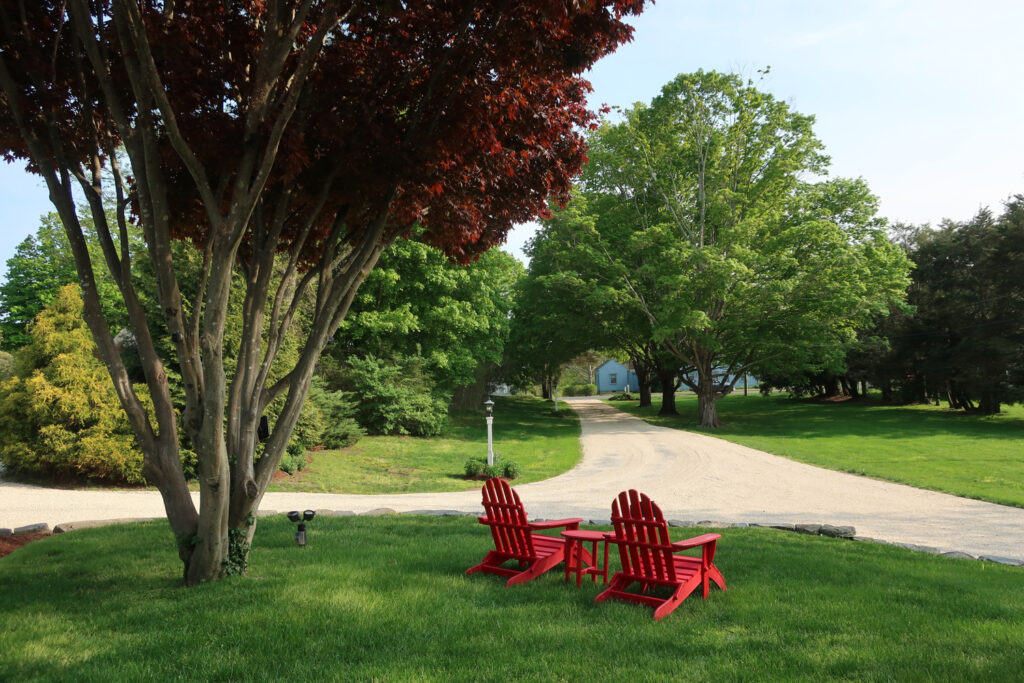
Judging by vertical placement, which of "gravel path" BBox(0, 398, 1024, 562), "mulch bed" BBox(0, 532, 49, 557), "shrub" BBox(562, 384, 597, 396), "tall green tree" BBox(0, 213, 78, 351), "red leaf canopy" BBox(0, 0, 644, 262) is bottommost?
"gravel path" BBox(0, 398, 1024, 562)

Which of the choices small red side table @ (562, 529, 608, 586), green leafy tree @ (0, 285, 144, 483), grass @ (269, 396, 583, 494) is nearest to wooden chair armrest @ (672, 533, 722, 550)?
small red side table @ (562, 529, 608, 586)

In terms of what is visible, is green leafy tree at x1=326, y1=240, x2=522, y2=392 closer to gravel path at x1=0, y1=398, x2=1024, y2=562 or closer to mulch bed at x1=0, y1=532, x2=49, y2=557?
gravel path at x1=0, y1=398, x2=1024, y2=562

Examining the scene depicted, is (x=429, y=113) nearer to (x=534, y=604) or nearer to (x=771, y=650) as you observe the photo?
(x=534, y=604)

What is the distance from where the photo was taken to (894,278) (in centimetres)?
2517

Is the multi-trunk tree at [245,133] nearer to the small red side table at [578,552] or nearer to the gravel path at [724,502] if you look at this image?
the small red side table at [578,552]

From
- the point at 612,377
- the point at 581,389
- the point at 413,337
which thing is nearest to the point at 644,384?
the point at 413,337

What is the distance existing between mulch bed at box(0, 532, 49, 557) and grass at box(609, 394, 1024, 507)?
47.0ft

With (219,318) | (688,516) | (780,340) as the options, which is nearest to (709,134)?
(780,340)

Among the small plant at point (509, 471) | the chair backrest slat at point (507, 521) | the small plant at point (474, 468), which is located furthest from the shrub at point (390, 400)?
the chair backrest slat at point (507, 521)

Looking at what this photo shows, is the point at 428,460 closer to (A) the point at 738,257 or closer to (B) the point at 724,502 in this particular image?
(B) the point at 724,502

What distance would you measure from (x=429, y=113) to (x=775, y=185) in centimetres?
2493

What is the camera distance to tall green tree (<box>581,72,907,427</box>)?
24.6 meters

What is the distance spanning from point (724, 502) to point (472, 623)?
25.4ft

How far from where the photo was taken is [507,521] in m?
5.54
